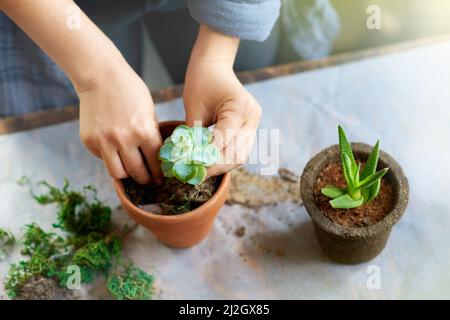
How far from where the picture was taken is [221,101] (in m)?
0.67

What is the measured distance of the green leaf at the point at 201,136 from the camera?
594 millimetres

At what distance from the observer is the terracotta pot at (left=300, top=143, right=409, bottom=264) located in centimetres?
64

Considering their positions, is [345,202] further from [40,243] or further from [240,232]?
[40,243]

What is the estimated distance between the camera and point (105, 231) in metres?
0.79

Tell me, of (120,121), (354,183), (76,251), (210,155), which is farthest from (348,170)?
(76,251)

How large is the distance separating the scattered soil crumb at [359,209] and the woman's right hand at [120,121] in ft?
0.73

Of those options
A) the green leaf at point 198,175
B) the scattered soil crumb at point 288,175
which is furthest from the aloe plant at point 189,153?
the scattered soil crumb at point 288,175

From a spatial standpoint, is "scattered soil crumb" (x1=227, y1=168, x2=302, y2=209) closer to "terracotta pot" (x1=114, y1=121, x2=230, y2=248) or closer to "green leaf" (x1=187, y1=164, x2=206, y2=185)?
"terracotta pot" (x1=114, y1=121, x2=230, y2=248)

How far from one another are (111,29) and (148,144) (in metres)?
0.34

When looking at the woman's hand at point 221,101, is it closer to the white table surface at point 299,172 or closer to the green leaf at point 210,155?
the green leaf at point 210,155

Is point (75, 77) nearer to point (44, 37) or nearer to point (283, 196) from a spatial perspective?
point (44, 37)

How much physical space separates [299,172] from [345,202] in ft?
0.68
